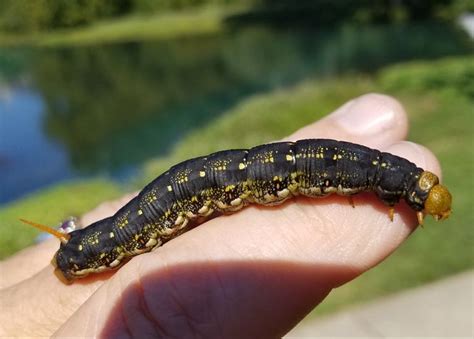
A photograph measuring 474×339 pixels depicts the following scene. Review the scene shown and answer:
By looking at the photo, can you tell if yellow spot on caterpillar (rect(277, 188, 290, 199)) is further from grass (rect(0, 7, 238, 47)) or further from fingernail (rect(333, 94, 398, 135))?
grass (rect(0, 7, 238, 47))

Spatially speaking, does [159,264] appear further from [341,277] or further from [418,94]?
[418,94]

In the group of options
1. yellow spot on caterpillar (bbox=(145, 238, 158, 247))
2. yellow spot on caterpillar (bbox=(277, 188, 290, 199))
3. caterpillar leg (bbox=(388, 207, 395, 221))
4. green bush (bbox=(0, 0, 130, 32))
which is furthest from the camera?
green bush (bbox=(0, 0, 130, 32))

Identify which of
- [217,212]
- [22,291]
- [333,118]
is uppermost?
[333,118]

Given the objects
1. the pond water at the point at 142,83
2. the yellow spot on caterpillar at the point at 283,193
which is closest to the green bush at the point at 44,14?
the pond water at the point at 142,83

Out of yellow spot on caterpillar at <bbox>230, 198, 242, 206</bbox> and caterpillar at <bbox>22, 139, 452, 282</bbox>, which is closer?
caterpillar at <bbox>22, 139, 452, 282</bbox>

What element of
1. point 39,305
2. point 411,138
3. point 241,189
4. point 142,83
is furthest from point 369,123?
point 142,83

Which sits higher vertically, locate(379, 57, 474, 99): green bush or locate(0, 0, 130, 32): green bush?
locate(0, 0, 130, 32): green bush

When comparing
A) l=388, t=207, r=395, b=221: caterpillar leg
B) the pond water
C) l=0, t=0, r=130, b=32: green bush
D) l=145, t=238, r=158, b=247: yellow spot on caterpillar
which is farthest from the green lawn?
l=0, t=0, r=130, b=32: green bush

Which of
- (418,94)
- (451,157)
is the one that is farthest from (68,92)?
(451,157)
